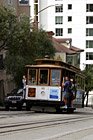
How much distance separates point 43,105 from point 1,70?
20.4 metres

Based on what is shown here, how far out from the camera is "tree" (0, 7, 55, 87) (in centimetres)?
3366

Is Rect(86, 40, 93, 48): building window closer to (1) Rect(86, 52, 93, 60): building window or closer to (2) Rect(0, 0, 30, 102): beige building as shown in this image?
(1) Rect(86, 52, 93, 60): building window

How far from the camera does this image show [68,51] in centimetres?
6750

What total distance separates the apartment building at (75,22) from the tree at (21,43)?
187 feet

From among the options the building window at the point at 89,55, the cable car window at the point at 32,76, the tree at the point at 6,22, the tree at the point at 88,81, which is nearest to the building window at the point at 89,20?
the building window at the point at 89,55

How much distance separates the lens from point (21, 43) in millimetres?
33906

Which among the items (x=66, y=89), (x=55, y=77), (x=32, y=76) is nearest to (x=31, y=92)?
(x=32, y=76)

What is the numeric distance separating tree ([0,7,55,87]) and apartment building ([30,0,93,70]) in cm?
5713

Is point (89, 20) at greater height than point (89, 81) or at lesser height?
greater

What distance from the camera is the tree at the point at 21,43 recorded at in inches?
1325

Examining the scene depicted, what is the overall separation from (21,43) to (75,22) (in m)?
65.2

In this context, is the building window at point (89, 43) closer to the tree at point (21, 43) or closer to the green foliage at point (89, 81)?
the green foliage at point (89, 81)

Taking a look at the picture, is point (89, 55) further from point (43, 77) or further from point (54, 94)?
point (54, 94)

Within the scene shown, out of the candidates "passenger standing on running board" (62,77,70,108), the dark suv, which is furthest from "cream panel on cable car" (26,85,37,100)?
the dark suv
